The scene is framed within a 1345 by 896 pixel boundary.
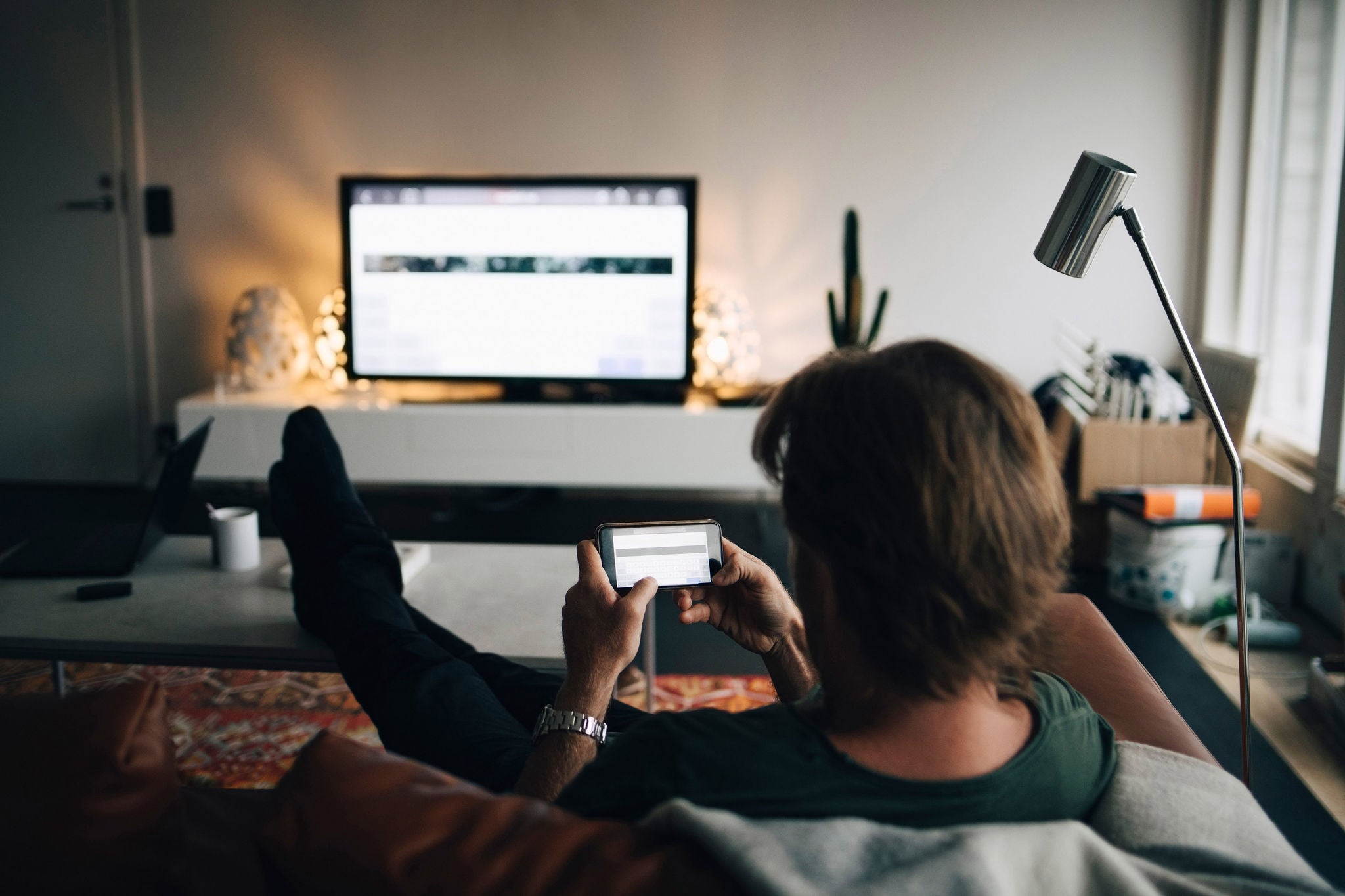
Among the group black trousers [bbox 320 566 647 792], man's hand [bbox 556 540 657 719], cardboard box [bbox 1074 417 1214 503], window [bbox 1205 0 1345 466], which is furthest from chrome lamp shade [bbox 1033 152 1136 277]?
window [bbox 1205 0 1345 466]

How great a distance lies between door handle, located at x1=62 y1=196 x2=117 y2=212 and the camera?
399 cm

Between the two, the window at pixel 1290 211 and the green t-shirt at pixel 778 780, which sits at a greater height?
the window at pixel 1290 211

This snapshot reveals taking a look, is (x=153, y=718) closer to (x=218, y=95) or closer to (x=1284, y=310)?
(x=1284, y=310)

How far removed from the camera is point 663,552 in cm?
113

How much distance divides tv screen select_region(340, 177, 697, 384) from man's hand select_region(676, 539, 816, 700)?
2.52 m

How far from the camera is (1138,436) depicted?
3102 millimetres

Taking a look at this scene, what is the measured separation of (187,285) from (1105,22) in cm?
367

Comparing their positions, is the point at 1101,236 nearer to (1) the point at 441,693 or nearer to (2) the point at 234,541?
(1) the point at 441,693

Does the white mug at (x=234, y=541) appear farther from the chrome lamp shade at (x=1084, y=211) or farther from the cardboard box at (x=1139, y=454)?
the cardboard box at (x=1139, y=454)

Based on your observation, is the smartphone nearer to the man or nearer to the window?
the man

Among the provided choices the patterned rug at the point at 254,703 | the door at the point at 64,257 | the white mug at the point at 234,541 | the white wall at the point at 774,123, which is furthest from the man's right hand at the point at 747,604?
the door at the point at 64,257

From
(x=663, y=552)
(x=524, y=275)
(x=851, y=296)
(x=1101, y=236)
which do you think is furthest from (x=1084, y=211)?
(x=524, y=275)

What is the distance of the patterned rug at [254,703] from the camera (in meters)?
1.97

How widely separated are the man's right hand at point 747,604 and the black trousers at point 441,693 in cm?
21
